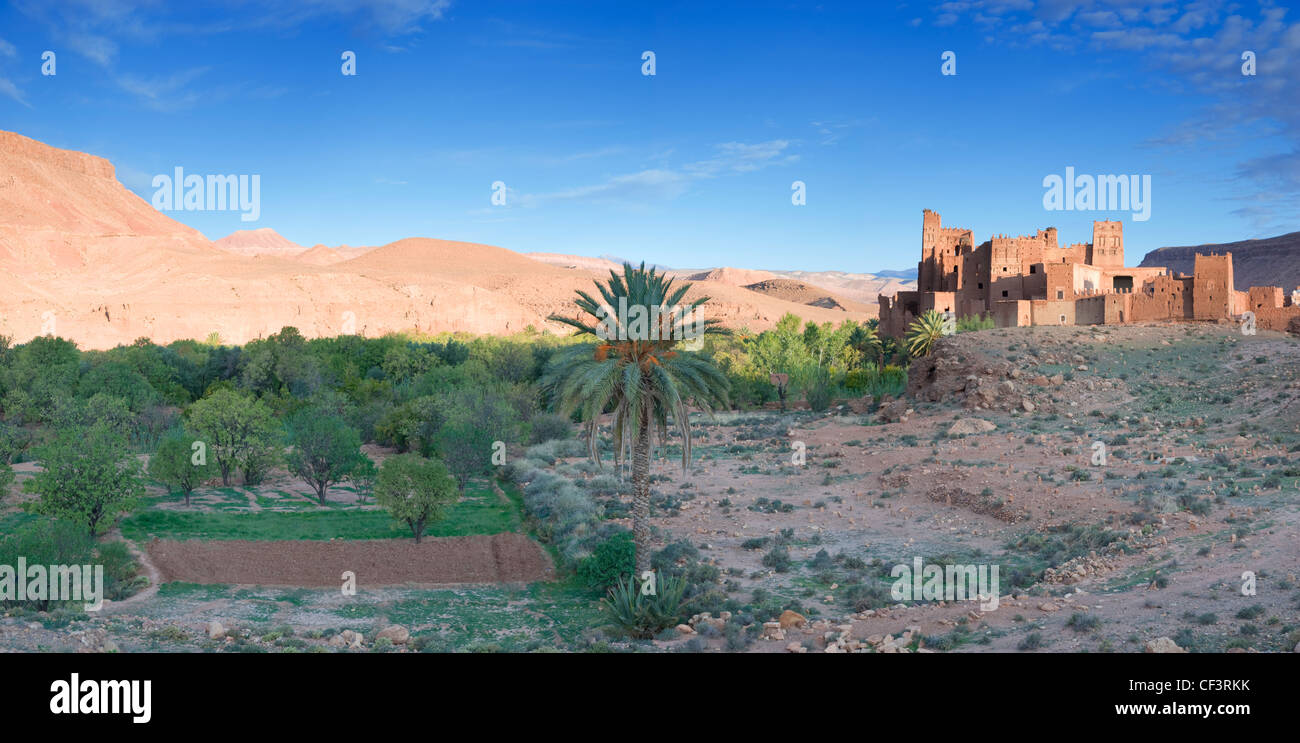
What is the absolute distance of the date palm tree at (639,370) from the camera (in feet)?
48.7

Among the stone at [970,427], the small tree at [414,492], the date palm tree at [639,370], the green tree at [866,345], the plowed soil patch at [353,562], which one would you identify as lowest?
the plowed soil patch at [353,562]

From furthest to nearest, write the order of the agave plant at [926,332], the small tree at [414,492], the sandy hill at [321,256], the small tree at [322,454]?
1. the sandy hill at [321,256]
2. the agave plant at [926,332]
3. the small tree at [322,454]
4. the small tree at [414,492]

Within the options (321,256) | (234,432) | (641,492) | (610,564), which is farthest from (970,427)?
(321,256)

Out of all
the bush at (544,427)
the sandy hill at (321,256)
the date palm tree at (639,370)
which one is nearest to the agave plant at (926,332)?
the bush at (544,427)

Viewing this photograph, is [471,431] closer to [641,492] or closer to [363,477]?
[363,477]

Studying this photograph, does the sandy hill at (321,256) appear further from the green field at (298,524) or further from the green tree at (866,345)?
the green field at (298,524)

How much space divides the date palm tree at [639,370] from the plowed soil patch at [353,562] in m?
4.59

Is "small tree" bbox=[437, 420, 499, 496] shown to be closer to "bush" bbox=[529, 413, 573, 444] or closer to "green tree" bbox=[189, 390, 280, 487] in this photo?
"green tree" bbox=[189, 390, 280, 487]

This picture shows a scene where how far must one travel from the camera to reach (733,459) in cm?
3372

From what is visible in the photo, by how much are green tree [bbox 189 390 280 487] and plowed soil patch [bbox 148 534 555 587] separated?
8.20 metres

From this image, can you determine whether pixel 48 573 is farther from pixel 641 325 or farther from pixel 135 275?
pixel 135 275

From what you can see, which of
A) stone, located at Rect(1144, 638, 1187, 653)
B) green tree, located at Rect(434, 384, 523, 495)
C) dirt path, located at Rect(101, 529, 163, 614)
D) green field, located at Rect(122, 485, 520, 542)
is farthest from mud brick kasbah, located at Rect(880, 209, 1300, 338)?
dirt path, located at Rect(101, 529, 163, 614)

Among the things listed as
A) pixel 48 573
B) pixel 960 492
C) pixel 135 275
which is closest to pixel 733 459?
pixel 960 492

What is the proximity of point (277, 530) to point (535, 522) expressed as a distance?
659 centimetres
